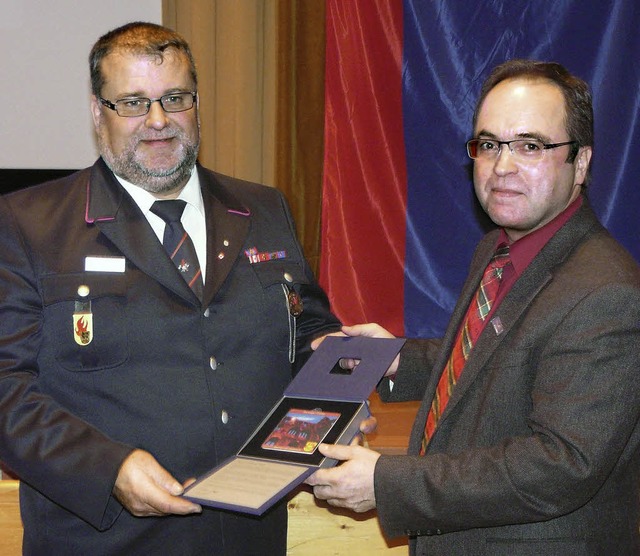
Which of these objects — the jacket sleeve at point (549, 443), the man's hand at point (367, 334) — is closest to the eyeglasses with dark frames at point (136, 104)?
the man's hand at point (367, 334)

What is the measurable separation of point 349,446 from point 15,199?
101 centimetres

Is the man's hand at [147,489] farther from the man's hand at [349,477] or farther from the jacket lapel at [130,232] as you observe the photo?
the jacket lapel at [130,232]

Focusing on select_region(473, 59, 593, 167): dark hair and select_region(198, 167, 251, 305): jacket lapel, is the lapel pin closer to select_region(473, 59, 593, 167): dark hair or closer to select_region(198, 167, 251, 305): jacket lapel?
select_region(473, 59, 593, 167): dark hair

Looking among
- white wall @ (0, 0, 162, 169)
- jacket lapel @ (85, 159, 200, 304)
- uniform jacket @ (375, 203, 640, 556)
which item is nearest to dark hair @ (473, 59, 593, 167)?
uniform jacket @ (375, 203, 640, 556)

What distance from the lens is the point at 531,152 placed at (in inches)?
68.2

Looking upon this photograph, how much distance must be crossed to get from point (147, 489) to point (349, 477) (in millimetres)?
424

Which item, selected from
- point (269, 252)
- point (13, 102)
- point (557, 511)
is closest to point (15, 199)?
point (269, 252)

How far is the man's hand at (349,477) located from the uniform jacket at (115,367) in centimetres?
33

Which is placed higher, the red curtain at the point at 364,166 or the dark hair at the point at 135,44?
the dark hair at the point at 135,44

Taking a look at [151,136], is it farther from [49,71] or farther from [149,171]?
[49,71]

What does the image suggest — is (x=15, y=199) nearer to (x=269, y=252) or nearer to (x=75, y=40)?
(x=269, y=252)

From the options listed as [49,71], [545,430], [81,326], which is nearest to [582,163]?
[545,430]

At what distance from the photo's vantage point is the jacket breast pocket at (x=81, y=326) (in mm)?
1842

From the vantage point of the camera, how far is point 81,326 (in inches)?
72.7
